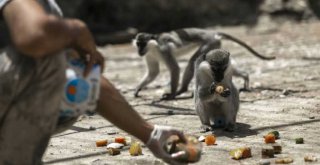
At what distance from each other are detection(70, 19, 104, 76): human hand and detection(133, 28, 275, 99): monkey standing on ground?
18.3 ft

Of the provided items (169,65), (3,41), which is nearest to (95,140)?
(3,41)

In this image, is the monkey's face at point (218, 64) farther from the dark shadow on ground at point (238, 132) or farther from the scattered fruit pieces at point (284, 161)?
the scattered fruit pieces at point (284, 161)

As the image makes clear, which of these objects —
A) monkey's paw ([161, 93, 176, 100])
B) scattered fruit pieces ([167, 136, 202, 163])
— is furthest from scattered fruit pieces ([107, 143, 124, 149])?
monkey's paw ([161, 93, 176, 100])

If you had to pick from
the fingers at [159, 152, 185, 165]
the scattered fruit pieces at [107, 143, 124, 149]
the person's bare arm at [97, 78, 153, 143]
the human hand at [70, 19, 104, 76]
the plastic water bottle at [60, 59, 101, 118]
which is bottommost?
the scattered fruit pieces at [107, 143, 124, 149]

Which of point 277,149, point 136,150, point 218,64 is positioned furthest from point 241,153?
point 218,64

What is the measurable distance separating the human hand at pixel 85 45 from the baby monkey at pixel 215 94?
111 inches

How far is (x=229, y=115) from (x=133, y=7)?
41.6 ft

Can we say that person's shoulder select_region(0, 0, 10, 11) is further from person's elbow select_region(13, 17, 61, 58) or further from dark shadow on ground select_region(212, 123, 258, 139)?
dark shadow on ground select_region(212, 123, 258, 139)

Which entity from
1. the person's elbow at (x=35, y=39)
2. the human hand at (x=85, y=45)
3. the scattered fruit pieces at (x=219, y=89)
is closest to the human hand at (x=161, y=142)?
the human hand at (x=85, y=45)

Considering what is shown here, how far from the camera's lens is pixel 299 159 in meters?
4.70

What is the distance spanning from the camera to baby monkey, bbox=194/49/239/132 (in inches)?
243

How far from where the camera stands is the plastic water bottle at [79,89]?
10.9 ft

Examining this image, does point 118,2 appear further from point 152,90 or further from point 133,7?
point 152,90

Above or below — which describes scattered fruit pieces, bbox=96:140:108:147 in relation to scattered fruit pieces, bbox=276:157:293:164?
below
